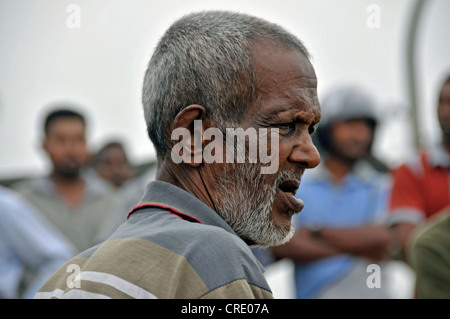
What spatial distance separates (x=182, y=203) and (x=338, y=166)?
10.5 ft

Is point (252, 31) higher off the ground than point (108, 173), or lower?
higher

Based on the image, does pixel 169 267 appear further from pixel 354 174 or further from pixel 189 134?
pixel 354 174

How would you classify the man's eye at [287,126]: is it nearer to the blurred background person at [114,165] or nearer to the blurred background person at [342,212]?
the blurred background person at [342,212]

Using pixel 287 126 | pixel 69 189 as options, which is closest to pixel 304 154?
pixel 287 126

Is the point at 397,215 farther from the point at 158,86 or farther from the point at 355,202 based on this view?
the point at 158,86

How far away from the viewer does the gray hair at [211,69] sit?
2.09 meters

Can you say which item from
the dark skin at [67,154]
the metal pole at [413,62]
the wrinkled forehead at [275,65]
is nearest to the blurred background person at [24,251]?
the dark skin at [67,154]

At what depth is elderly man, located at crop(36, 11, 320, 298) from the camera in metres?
2.05

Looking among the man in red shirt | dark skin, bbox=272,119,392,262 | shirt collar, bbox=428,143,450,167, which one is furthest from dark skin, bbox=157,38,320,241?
shirt collar, bbox=428,143,450,167

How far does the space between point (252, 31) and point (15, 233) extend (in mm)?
2863

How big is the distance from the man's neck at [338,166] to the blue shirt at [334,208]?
4 cm

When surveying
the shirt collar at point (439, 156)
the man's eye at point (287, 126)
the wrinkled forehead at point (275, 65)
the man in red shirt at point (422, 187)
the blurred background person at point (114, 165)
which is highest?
the wrinkled forehead at point (275, 65)

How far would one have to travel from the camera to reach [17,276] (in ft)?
14.5
